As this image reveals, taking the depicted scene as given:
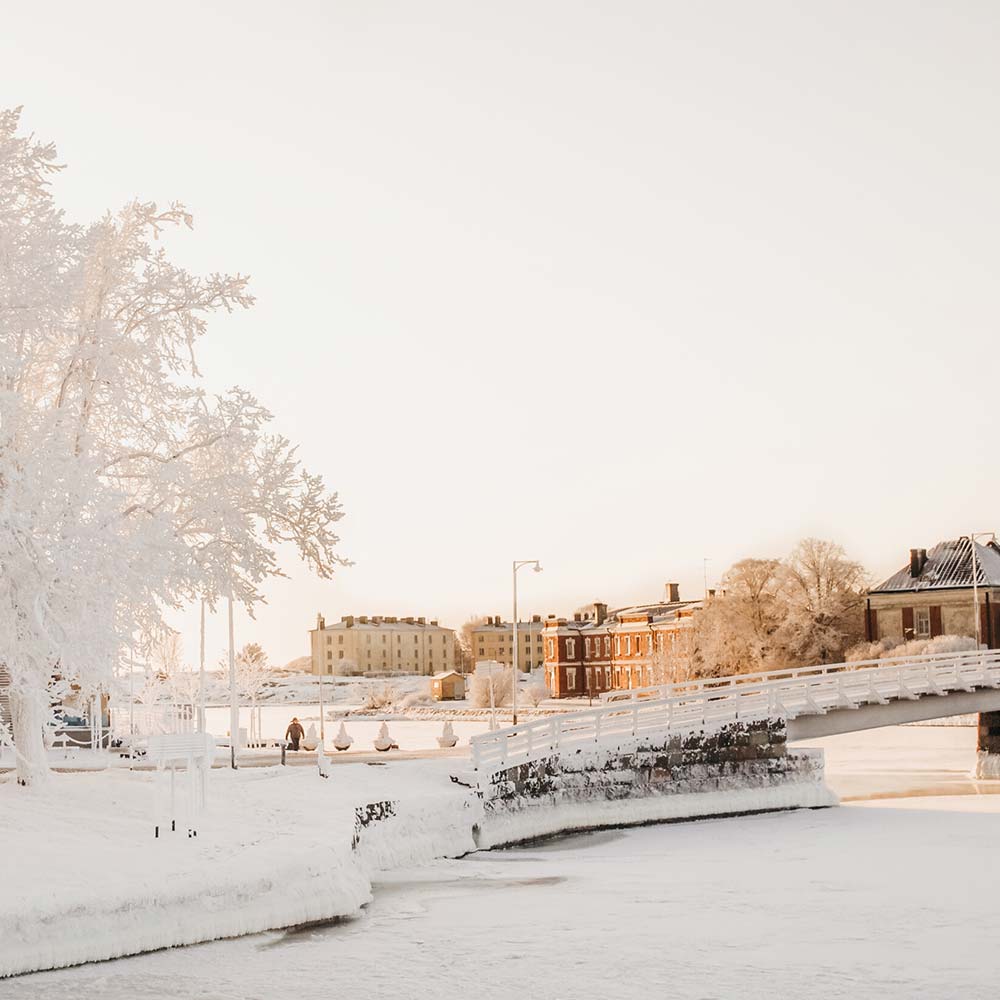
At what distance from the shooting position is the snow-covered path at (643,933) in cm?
1853

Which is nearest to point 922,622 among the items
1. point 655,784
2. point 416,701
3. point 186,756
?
point 655,784

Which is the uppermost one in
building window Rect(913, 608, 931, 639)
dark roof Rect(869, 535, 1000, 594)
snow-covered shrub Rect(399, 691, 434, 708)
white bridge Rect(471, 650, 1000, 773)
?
dark roof Rect(869, 535, 1000, 594)

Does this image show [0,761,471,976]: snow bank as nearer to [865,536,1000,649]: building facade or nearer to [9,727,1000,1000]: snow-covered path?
[9,727,1000,1000]: snow-covered path

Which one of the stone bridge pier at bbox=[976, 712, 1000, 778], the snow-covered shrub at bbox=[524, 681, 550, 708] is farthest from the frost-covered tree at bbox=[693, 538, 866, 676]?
the stone bridge pier at bbox=[976, 712, 1000, 778]

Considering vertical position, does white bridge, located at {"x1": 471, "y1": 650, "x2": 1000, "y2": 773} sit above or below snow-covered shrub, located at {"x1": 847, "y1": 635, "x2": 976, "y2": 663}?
below

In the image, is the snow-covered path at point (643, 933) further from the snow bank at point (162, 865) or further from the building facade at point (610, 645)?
→ the building facade at point (610, 645)

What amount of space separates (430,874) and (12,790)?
8134mm

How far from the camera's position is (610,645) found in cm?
13912

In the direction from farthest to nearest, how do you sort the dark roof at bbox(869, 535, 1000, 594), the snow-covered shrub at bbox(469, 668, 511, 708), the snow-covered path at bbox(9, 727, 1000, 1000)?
the snow-covered shrub at bbox(469, 668, 511, 708) < the dark roof at bbox(869, 535, 1000, 594) < the snow-covered path at bbox(9, 727, 1000, 1000)

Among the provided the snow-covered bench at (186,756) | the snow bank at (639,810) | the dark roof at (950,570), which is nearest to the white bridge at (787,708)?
the snow bank at (639,810)

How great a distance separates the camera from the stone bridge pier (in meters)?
50.5

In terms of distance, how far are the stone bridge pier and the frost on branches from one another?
30.8 metres

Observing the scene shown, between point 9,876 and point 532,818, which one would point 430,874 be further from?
point 9,876

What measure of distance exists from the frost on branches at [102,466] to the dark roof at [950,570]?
79.5 m
